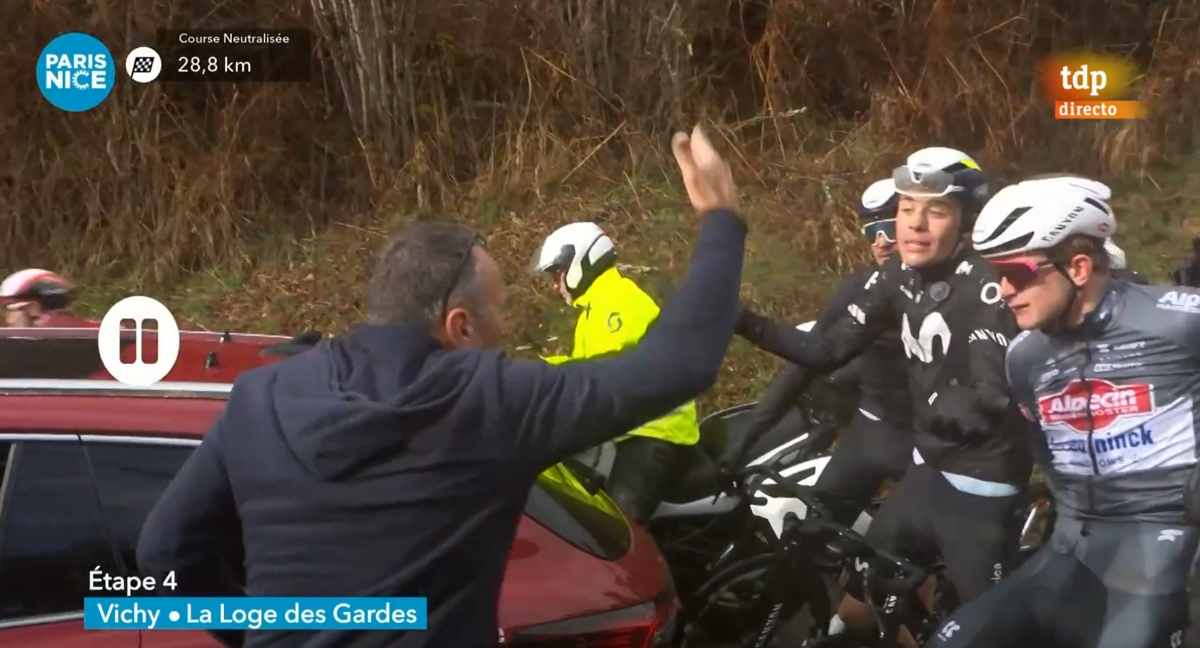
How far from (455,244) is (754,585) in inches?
87.8

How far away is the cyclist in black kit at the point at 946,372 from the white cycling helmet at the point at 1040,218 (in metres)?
0.36

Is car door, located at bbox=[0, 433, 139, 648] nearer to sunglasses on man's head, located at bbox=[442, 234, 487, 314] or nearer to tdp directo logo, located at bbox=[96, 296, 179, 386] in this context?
tdp directo logo, located at bbox=[96, 296, 179, 386]

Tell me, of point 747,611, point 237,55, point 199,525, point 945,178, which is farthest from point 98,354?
point 945,178

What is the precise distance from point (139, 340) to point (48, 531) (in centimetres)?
75

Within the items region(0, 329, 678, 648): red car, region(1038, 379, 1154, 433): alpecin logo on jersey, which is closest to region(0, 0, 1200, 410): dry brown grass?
region(1038, 379, 1154, 433): alpecin logo on jersey

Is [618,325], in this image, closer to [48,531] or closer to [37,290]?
[48,531]

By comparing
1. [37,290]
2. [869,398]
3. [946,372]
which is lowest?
[869,398]

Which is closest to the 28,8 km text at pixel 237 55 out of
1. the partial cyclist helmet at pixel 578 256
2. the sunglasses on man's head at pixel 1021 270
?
the partial cyclist helmet at pixel 578 256

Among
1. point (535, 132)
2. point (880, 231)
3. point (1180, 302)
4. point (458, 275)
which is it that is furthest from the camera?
point (535, 132)

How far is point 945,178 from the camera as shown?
11.4 ft

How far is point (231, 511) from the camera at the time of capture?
5.32ft

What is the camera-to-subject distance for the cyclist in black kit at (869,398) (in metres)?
3.54

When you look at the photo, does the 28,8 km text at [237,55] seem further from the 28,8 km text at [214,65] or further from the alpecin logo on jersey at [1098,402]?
the alpecin logo on jersey at [1098,402]

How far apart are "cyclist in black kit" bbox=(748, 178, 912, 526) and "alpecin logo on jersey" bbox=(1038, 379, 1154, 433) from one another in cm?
82
